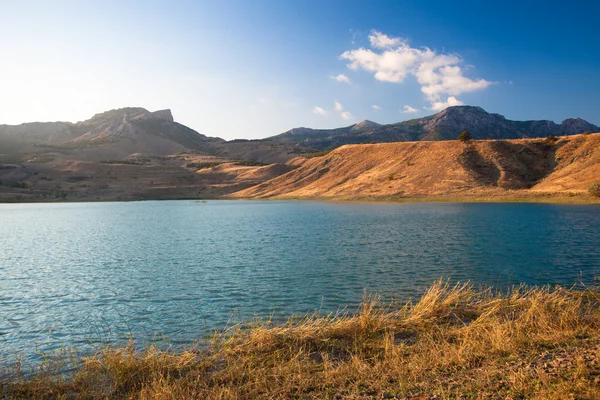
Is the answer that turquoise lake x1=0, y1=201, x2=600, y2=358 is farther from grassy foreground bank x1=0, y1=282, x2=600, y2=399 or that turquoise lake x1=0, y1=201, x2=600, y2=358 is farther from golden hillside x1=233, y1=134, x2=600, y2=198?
golden hillside x1=233, y1=134, x2=600, y2=198

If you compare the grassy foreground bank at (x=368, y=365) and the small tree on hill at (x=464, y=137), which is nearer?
the grassy foreground bank at (x=368, y=365)

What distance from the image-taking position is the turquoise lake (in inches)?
664

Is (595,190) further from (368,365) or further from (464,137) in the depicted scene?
(368,365)

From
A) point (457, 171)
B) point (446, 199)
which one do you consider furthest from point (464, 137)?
point (446, 199)

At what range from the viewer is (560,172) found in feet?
321

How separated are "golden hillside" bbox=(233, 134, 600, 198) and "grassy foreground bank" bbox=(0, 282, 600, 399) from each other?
8722 cm

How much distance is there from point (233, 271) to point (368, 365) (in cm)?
1673

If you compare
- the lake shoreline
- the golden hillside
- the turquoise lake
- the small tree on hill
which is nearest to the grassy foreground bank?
the turquoise lake

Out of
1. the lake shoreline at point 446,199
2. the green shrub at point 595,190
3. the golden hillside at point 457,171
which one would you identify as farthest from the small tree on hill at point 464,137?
the green shrub at point 595,190

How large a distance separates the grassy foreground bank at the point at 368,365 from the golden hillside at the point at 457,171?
87.2 meters

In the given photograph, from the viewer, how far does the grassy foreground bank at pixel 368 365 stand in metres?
8.80

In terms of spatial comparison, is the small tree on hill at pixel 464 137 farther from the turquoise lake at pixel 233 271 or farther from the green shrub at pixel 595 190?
the turquoise lake at pixel 233 271

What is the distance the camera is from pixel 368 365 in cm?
1041

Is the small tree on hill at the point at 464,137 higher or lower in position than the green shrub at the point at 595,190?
higher
